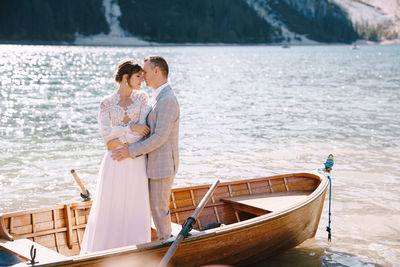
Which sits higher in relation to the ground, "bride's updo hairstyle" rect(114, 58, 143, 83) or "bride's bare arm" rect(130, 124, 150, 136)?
"bride's updo hairstyle" rect(114, 58, 143, 83)

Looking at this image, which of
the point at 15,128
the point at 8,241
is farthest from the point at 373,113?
the point at 8,241

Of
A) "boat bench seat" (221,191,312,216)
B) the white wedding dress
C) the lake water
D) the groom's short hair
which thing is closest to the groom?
the groom's short hair

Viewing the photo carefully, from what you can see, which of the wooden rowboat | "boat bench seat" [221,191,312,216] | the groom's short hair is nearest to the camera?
the groom's short hair

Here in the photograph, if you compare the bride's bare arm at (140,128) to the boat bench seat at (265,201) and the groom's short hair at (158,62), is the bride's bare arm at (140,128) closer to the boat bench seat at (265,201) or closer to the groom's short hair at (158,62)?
the groom's short hair at (158,62)

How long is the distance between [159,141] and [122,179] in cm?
65

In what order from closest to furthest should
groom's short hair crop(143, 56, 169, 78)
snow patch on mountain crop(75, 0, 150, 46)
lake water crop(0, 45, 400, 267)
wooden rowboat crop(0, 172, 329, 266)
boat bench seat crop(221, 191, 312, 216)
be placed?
groom's short hair crop(143, 56, 169, 78) → wooden rowboat crop(0, 172, 329, 266) → boat bench seat crop(221, 191, 312, 216) → lake water crop(0, 45, 400, 267) → snow patch on mountain crop(75, 0, 150, 46)

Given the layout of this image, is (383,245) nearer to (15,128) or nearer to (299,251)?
(299,251)

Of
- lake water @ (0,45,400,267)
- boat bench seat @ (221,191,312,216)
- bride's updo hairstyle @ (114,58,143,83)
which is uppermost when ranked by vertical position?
bride's updo hairstyle @ (114,58,143,83)

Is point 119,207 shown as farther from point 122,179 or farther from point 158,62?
point 158,62

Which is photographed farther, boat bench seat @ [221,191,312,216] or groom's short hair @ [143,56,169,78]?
boat bench seat @ [221,191,312,216]

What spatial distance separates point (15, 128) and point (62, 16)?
483 feet

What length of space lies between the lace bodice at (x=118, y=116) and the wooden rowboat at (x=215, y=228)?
1.24 meters

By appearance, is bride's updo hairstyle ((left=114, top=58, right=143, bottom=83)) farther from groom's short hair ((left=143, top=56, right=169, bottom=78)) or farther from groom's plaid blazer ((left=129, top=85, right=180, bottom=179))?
groom's plaid blazer ((left=129, top=85, right=180, bottom=179))

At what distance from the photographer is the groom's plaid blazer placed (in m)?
5.70
